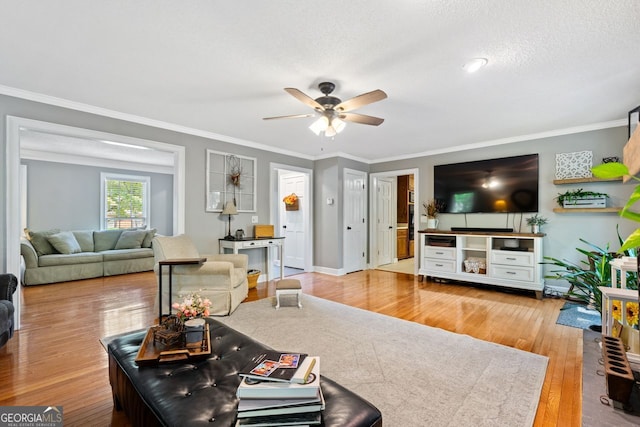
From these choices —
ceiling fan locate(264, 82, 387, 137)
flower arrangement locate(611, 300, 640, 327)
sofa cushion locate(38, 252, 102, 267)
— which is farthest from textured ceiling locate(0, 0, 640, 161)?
sofa cushion locate(38, 252, 102, 267)

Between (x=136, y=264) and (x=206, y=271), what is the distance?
365 centimetres

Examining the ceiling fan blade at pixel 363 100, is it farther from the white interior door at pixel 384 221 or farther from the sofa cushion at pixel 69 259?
the sofa cushion at pixel 69 259

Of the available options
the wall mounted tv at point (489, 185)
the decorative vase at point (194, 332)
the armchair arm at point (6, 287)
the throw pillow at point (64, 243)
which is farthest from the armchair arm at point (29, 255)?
the wall mounted tv at point (489, 185)

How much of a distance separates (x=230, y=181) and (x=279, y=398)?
13.6 feet

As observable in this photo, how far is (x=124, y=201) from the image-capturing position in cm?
732

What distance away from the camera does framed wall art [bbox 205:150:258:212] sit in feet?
15.1

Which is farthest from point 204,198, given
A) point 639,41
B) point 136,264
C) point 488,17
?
point 639,41

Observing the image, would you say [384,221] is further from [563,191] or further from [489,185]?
[563,191]


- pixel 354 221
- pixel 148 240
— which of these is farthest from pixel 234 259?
pixel 148 240

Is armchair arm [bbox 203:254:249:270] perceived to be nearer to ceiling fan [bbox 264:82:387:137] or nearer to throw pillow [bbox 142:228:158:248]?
ceiling fan [bbox 264:82:387:137]

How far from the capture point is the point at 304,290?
4625 mm

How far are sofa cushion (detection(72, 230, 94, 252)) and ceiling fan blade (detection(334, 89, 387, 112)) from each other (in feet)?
19.5

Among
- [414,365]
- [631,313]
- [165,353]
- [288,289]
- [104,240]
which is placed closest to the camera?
[165,353]

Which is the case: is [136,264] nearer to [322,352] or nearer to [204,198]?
[204,198]
